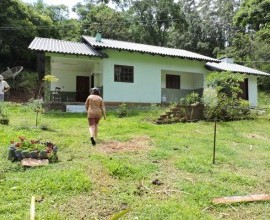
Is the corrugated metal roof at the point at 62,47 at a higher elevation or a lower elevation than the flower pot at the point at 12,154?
higher

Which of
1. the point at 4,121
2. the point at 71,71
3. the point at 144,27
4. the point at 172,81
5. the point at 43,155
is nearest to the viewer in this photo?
the point at 43,155

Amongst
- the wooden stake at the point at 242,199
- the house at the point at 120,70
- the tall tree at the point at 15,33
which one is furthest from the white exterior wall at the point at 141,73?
the wooden stake at the point at 242,199

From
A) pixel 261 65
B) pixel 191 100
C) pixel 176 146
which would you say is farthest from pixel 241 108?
pixel 261 65

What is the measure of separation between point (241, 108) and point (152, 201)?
1159cm

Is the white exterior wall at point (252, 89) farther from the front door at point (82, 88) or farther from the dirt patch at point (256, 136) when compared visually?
the dirt patch at point (256, 136)

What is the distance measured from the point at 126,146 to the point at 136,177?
2.66m

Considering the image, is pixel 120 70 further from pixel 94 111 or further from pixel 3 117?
pixel 94 111

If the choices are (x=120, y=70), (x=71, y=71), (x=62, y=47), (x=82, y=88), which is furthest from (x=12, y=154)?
(x=82, y=88)

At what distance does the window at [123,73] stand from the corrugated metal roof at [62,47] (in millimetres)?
1623

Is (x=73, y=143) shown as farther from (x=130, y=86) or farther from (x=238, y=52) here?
(x=238, y=52)

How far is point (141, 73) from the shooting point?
19.4 meters

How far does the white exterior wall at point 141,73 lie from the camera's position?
18.4m

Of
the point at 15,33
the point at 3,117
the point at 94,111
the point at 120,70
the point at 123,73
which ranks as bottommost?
the point at 3,117

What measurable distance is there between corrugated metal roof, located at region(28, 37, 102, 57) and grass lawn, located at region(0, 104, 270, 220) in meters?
6.09
